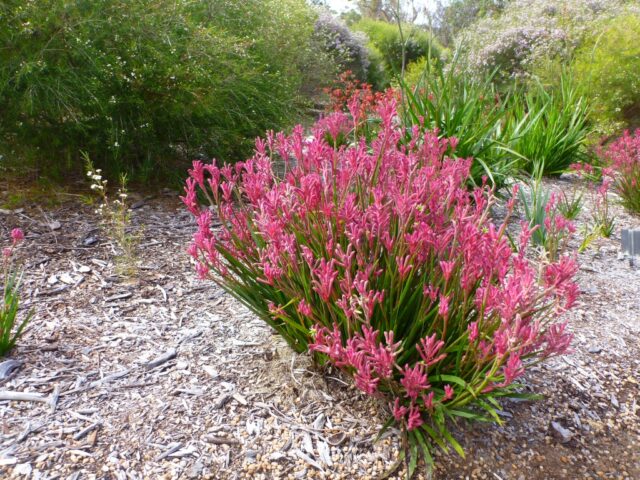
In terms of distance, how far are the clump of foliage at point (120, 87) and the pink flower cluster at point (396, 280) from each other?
200 centimetres

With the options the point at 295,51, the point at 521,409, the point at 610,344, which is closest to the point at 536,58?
the point at 295,51

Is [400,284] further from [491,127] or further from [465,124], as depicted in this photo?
[491,127]

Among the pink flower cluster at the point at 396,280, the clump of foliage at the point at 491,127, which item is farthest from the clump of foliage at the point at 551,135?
the pink flower cluster at the point at 396,280

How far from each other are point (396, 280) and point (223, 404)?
86cm

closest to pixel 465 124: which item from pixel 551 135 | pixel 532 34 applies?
pixel 551 135

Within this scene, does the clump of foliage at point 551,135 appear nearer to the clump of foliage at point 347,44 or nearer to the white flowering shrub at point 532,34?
the white flowering shrub at point 532,34

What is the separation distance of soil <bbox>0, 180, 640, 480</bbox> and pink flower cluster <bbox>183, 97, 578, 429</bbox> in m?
0.23

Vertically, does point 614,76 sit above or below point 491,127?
above

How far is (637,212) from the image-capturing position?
4754 mm

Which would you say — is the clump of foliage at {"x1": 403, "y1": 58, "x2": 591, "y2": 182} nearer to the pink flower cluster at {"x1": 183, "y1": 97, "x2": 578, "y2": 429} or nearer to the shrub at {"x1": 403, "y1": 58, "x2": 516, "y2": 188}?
the shrub at {"x1": 403, "y1": 58, "x2": 516, "y2": 188}

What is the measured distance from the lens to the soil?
167 centimetres

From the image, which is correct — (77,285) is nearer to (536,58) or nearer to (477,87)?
(477,87)

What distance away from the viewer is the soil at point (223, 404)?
5.48ft

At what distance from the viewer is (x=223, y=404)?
6.25 feet
